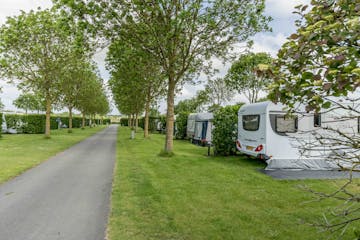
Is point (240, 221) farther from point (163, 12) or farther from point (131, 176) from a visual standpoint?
point (163, 12)

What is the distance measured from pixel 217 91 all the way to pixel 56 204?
4493cm

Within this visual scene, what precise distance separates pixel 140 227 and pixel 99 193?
2.59 meters

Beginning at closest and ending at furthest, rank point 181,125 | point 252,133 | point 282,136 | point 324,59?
point 324,59, point 282,136, point 252,133, point 181,125

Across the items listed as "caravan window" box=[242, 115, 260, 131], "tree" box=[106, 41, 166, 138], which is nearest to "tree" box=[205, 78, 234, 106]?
"tree" box=[106, 41, 166, 138]

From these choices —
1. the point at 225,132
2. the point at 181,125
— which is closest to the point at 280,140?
the point at 225,132

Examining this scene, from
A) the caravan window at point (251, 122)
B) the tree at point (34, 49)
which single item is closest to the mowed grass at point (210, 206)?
the caravan window at point (251, 122)

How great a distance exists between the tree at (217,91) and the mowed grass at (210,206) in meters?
38.8

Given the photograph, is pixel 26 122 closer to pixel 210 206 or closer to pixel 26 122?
pixel 26 122

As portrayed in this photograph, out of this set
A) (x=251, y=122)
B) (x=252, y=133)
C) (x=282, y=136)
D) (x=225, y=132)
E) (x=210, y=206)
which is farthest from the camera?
(x=225, y=132)

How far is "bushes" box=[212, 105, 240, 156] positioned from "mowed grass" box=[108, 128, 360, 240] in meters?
3.94

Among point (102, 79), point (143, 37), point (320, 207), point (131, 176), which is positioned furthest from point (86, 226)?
point (102, 79)

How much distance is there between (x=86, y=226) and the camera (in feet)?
15.5

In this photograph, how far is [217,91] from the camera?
162 feet

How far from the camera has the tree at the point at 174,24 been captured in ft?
38.2
